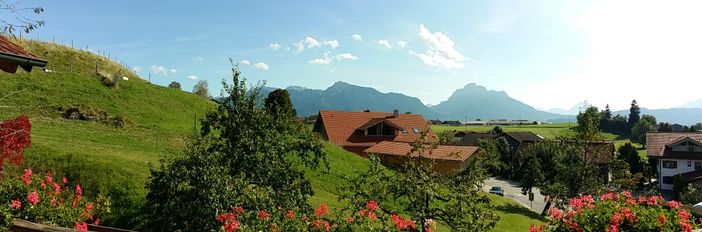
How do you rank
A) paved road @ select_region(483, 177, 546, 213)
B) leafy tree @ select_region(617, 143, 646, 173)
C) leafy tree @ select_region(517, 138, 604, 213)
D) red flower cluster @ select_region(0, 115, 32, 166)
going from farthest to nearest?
leafy tree @ select_region(617, 143, 646, 173) < paved road @ select_region(483, 177, 546, 213) < leafy tree @ select_region(517, 138, 604, 213) < red flower cluster @ select_region(0, 115, 32, 166)

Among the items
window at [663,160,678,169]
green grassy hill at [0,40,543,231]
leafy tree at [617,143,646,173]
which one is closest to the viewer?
green grassy hill at [0,40,543,231]

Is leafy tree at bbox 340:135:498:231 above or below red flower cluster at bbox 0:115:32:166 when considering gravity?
below

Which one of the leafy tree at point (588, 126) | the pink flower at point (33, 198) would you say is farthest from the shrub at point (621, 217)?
the leafy tree at point (588, 126)

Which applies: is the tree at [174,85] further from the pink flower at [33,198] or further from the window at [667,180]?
the window at [667,180]

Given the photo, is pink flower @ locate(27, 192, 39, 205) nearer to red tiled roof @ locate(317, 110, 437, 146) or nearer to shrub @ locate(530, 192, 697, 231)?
shrub @ locate(530, 192, 697, 231)

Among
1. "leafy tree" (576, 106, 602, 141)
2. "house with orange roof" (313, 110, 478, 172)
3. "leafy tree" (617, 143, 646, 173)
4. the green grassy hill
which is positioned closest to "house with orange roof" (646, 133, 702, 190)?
"leafy tree" (617, 143, 646, 173)

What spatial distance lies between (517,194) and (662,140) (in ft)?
90.4

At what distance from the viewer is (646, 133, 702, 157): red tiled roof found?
6506 centimetres

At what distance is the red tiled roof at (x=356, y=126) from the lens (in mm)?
52531

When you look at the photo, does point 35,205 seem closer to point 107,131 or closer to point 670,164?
point 107,131

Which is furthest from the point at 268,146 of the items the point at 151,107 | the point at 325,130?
the point at 325,130

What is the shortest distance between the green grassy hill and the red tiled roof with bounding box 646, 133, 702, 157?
1656 inches

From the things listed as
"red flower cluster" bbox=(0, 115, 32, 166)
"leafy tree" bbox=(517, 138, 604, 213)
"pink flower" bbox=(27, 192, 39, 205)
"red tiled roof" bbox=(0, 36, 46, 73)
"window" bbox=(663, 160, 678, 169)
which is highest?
"red tiled roof" bbox=(0, 36, 46, 73)

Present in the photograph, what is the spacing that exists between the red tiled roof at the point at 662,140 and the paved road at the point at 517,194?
18.3 m
